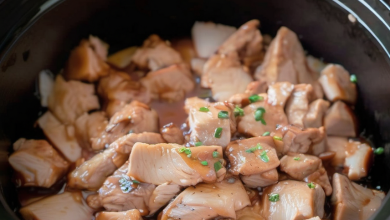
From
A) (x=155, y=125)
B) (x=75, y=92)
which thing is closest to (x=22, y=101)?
(x=75, y=92)

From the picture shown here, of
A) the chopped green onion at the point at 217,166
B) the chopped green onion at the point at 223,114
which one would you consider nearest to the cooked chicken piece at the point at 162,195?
the chopped green onion at the point at 217,166

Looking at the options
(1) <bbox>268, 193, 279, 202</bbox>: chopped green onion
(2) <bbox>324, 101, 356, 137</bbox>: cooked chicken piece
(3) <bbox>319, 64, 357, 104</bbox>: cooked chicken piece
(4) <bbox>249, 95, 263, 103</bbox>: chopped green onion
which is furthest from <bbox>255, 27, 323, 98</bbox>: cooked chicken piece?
(1) <bbox>268, 193, 279, 202</bbox>: chopped green onion

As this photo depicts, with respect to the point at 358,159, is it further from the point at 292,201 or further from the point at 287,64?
the point at 287,64

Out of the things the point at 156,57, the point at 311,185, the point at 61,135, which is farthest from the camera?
the point at 156,57

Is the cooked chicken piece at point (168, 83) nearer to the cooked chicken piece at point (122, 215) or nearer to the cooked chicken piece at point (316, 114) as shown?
the cooked chicken piece at point (316, 114)

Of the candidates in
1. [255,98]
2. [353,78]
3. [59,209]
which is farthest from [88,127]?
[353,78]

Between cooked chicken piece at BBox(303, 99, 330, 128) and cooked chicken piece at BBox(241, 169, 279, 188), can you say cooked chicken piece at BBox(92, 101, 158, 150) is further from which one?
cooked chicken piece at BBox(303, 99, 330, 128)

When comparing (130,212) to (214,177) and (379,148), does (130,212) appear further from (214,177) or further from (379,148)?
(379,148)
